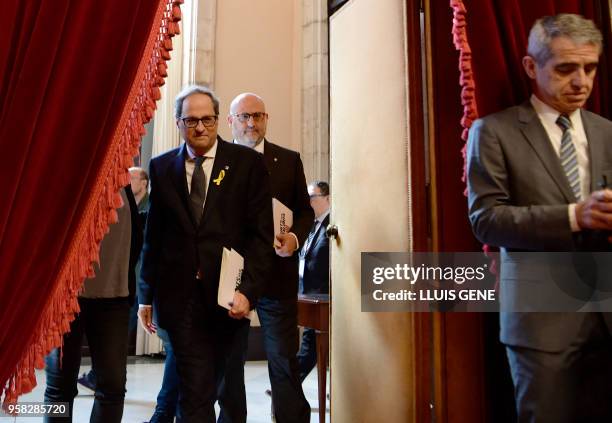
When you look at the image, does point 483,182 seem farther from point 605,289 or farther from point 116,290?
point 116,290

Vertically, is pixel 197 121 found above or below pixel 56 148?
above

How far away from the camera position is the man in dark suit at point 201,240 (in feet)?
7.59

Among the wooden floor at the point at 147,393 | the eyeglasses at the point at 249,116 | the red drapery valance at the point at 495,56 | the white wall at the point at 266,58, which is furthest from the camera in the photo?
the white wall at the point at 266,58

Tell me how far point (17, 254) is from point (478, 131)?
1.34 meters

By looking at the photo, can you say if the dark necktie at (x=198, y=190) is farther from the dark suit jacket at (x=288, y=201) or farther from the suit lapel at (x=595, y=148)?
the suit lapel at (x=595, y=148)

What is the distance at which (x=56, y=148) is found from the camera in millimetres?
1708

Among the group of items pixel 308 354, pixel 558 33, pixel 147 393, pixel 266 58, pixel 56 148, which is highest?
pixel 266 58

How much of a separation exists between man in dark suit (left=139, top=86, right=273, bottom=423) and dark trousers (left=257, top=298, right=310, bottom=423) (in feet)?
1.61

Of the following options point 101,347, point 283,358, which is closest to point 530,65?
point 283,358

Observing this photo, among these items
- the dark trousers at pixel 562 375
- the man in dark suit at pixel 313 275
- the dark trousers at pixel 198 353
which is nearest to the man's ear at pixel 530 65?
the dark trousers at pixel 562 375

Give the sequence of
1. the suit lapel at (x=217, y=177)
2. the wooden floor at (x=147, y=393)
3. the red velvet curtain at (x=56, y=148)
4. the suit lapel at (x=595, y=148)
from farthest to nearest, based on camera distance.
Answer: the wooden floor at (x=147, y=393) → the suit lapel at (x=217, y=177) → the suit lapel at (x=595, y=148) → the red velvet curtain at (x=56, y=148)

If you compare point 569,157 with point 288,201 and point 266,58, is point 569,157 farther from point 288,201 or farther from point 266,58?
point 266,58

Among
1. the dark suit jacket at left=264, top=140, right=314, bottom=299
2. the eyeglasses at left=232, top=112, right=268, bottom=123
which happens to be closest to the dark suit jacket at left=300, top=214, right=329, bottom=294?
the dark suit jacket at left=264, top=140, right=314, bottom=299

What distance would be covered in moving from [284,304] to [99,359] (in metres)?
0.91
